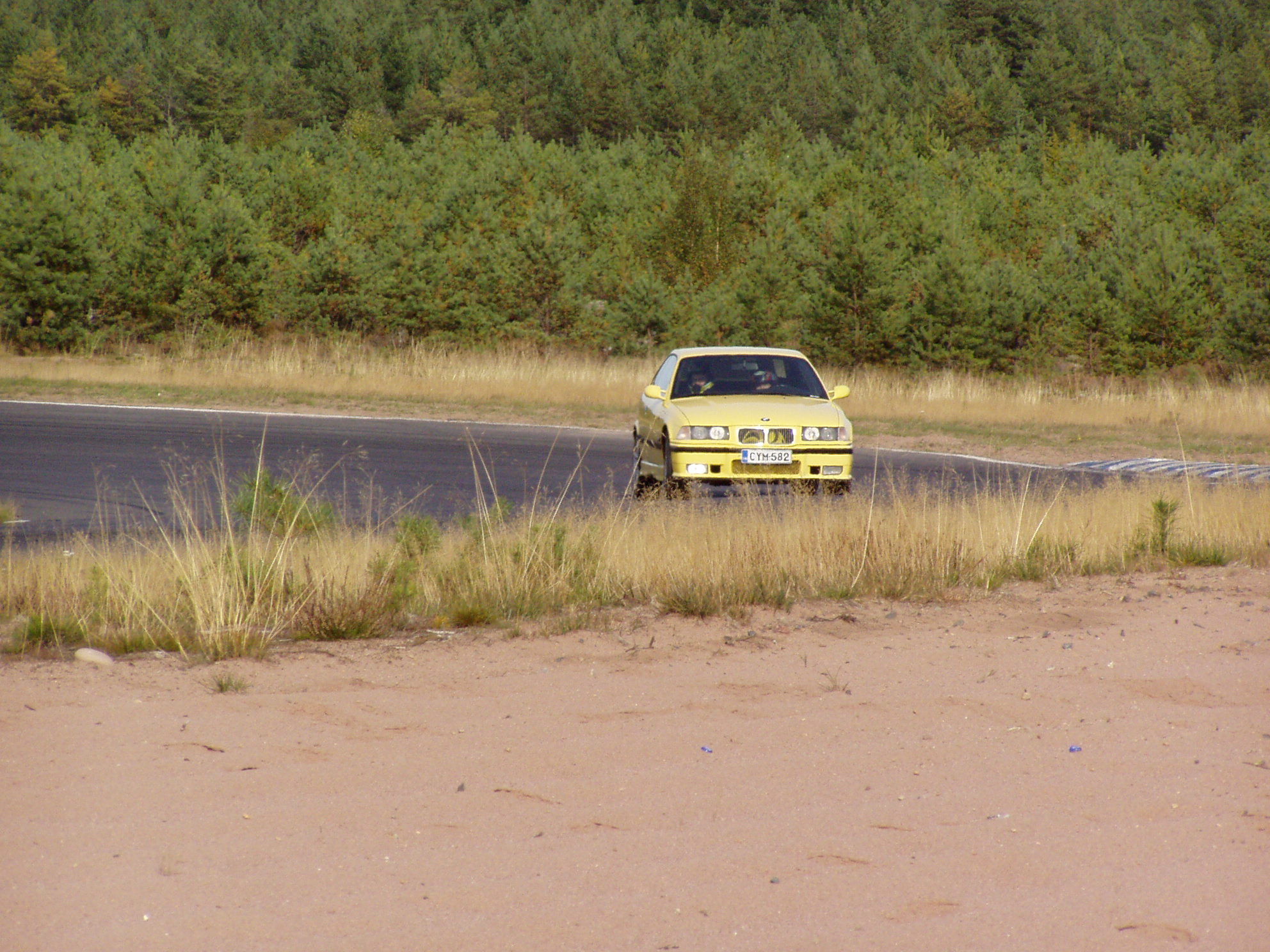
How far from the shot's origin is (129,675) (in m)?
6.20

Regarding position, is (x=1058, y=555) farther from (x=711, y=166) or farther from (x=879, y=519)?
(x=711, y=166)

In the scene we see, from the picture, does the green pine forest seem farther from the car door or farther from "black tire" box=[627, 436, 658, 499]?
"black tire" box=[627, 436, 658, 499]

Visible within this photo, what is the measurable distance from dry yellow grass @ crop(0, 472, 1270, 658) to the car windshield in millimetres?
2534

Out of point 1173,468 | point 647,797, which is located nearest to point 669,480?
point 647,797

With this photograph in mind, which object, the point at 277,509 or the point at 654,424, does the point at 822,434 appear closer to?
the point at 654,424

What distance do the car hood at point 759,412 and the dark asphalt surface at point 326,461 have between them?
91cm

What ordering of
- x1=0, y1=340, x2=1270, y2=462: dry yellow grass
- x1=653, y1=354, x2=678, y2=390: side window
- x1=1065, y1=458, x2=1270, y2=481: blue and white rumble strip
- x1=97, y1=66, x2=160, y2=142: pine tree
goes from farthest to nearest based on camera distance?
→ x1=97, y1=66, x2=160, y2=142: pine tree
x1=0, y1=340, x2=1270, y2=462: dry yellow grass
x1=1065, y1=458, x2=1270, y2=481: blue and white rumble strip
x1=653, y1=354, x2=678, y2=390: side window

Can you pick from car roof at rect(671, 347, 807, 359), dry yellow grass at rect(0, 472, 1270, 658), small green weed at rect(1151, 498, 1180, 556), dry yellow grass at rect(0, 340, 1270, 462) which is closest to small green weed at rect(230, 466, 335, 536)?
dry yellow grass at rect(0, 472, 1270, 658)

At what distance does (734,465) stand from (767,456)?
316mm

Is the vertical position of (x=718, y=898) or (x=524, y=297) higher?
(x=524, y=297)

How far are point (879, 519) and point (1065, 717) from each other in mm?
3916

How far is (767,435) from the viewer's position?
12305mm

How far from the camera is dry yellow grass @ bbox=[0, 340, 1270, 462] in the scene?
22.4m

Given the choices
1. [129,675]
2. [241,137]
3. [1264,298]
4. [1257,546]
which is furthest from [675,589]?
[241,137]
